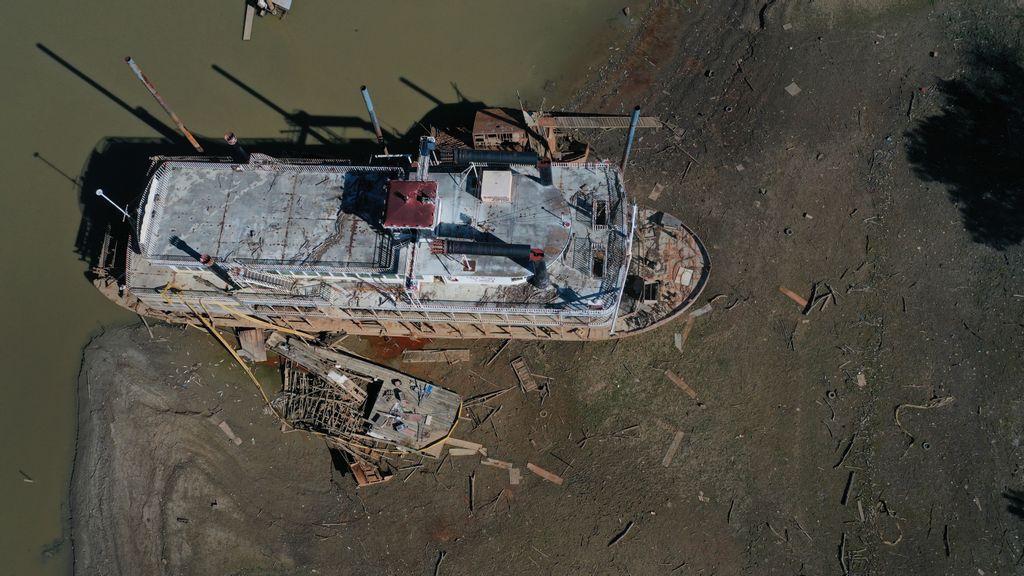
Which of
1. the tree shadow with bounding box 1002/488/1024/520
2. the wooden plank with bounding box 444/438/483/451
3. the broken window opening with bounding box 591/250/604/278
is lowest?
the wooden plank with bounding box 444/438/483/451

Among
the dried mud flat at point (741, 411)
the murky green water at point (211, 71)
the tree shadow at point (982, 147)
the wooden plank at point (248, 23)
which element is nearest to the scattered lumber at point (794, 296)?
the dried mud flat at point (741, 411)

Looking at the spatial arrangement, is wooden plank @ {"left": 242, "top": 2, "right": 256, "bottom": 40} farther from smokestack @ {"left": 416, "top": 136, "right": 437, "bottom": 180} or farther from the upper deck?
smokestack @ {"left": 416, "top": 136, "right": 437, "bottom": 180}

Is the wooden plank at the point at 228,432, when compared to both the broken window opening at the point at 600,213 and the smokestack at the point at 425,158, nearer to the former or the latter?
the smokestack at the point at 425,158

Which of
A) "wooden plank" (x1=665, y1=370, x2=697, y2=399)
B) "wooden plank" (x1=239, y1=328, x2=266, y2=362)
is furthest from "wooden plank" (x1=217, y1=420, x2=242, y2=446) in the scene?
"wooden plank" (x1=665, y1=370, x2=697, y2=399)

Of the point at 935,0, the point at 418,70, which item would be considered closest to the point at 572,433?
the point at 418,70

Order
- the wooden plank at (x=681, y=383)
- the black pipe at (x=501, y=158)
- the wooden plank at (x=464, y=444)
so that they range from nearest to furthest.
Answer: the black pipe at (x=501, y=158)
the wooden plank at (x=464, y=444)
the wooden plank at (x=681, y=383)

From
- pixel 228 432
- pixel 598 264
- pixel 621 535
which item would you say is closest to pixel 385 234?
pixel 598 264

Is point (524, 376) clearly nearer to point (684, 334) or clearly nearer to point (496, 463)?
point (496, 463)
